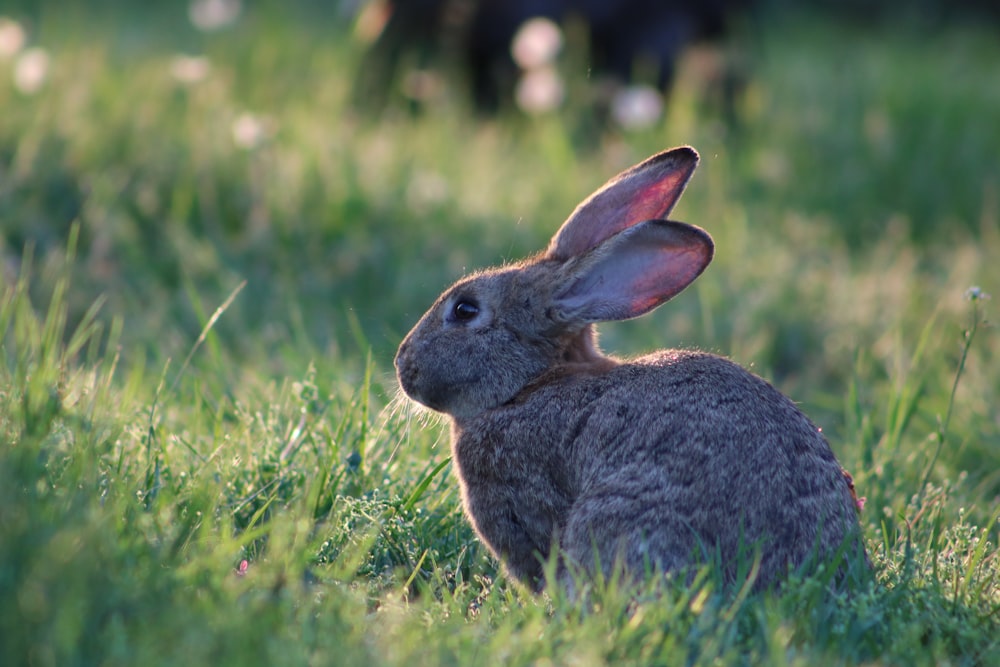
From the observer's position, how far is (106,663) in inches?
88.1

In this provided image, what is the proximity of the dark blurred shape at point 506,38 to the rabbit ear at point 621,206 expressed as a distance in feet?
16.1

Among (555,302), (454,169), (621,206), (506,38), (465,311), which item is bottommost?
(454,169)

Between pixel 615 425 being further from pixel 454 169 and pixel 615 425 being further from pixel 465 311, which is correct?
pixel 454 169

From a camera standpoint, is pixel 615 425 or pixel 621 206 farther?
pixel 621 206

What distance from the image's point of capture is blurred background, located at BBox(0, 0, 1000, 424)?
6.04 metres

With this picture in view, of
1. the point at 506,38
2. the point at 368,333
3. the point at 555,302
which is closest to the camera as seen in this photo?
the point at 555,302

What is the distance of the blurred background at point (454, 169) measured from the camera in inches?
238

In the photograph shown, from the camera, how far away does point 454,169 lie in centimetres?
769

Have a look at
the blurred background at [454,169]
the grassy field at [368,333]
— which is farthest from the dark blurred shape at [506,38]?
the grassy field at [368,333]

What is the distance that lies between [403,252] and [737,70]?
4.19m

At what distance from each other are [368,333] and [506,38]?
4.32 m

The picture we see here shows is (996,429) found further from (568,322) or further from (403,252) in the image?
(403,252)

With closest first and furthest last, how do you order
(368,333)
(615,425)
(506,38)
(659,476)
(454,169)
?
(659,476)
(615,425)
(368,333)
(454,169)
(506,38)

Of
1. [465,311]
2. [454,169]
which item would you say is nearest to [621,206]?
[465,311]
